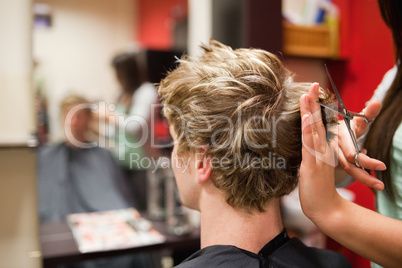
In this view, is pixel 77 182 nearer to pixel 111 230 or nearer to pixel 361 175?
pixel 111 230

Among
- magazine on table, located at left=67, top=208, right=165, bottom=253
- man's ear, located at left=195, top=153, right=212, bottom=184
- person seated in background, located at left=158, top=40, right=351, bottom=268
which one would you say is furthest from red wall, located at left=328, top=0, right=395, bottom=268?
man's ear, located at left=195, top=153, right=212, bottom=184

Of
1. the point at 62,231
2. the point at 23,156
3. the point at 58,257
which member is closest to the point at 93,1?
the point at 23,156

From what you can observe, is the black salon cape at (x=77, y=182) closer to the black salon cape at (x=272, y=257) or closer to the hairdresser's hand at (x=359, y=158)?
the black salon cape at (x=272, y=257)

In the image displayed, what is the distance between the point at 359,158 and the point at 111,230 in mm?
1305

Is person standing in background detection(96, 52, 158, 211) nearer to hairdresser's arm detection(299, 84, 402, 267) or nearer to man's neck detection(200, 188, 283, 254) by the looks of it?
man's neck detection(200, 188, 283, 254)

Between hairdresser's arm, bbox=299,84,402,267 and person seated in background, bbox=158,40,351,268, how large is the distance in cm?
10

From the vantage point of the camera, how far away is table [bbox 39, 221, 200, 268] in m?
1.45

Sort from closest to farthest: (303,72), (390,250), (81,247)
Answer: (390,250)
(81,247)
(303,72)

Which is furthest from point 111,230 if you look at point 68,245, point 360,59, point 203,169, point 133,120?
point 360,59

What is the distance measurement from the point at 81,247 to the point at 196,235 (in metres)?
0.55

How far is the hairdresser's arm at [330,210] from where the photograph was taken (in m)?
0.71

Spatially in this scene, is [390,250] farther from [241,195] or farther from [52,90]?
[52,90]

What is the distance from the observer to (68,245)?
5.11 ft

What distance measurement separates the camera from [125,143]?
2080 millimetres
